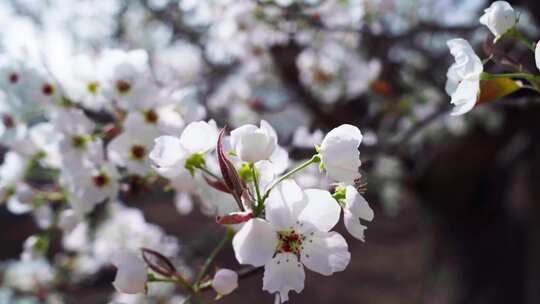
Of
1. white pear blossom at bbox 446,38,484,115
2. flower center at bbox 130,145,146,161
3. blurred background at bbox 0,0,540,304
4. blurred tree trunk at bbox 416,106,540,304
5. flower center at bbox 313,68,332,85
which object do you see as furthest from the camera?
blurred tree trunk at bbox 416,106,540,304

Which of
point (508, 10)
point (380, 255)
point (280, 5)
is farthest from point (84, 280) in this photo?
point (380, 255)

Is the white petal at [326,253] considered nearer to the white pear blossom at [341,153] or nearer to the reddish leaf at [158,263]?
the white pear blossom at [341,153]

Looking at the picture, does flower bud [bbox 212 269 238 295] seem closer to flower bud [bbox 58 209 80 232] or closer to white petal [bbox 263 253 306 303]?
white petal [bbox 263 253 306 303]

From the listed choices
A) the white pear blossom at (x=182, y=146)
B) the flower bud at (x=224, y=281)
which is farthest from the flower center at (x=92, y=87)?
the flower bud at (x=224, y=281)

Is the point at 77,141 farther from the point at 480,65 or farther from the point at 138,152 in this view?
the point at 480,65

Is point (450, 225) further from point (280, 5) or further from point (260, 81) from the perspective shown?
point (280, 5)

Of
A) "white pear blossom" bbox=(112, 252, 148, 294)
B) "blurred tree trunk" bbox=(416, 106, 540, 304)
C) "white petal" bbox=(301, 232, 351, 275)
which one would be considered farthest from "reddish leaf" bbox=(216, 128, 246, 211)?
"blurred tree trunk" bbox=(416, 106, 540, 304)
